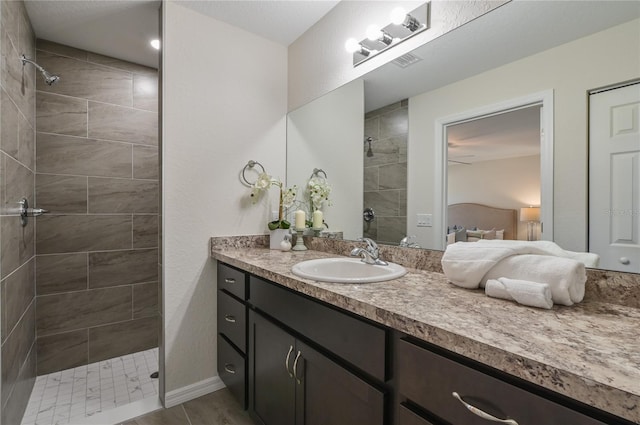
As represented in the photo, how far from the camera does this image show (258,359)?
57.4 inches

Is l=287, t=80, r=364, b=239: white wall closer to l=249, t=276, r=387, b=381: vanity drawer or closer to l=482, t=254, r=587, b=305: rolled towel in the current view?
l=249, t=276, r=387, b=381: vanity drawer

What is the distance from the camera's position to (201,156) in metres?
1.92

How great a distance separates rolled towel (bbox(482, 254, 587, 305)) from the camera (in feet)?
2.74

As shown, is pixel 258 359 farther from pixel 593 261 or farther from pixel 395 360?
pixel 593 261

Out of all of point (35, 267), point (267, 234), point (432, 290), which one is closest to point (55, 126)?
point (35, 267)

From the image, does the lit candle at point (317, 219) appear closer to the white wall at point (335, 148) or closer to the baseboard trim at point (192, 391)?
the white wall at point (335, 148)

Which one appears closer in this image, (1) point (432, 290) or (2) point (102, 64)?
(1) point (432, 290)

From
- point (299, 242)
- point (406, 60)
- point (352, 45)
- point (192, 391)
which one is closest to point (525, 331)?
point (406, 60)

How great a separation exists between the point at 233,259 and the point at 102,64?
1930 millimetres

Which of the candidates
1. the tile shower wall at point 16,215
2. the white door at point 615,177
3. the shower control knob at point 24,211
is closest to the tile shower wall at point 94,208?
the tile shower wall at point 16,215

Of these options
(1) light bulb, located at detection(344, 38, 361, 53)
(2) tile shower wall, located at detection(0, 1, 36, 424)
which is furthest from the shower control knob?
(1) light bulb, located at detection(344, 38, 361, 53)

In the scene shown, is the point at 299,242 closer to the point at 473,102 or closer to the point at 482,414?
the point at 473,102

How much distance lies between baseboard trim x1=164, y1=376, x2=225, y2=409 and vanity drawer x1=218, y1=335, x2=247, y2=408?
0.23ft

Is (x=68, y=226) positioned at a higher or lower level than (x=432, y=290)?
higher
